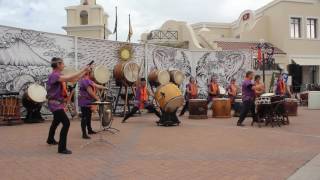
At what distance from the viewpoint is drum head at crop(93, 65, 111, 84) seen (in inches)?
673

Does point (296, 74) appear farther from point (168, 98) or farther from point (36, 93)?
point (36, 93)

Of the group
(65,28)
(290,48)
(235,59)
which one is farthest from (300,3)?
(65,28)

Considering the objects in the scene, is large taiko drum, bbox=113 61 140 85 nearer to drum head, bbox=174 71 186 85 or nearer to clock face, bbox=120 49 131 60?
clock face, bbox=120 49 131 60

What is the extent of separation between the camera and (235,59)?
24.7 metres

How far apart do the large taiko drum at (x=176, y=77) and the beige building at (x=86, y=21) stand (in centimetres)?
2415

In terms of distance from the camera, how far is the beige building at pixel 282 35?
35.5 metres

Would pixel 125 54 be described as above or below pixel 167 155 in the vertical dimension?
above

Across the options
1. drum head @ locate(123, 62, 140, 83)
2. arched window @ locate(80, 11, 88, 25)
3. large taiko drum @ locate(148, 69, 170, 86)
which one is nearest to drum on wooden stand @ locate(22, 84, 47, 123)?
drum head @ locate(123, 62, 140, 83)

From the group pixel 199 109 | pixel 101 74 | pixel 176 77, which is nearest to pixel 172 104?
pixel 199 109

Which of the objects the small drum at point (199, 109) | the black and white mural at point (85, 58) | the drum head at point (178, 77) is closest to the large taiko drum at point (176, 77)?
→ the drum head at point (178, 77)

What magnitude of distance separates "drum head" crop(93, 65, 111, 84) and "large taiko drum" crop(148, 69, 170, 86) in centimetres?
313

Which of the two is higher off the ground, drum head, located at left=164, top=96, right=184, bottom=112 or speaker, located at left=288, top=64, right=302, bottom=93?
speaker, located at left=288, top=64, right=302, bottom=93

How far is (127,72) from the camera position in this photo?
Result: 59.9ft

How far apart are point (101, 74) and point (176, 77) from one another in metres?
4.66
